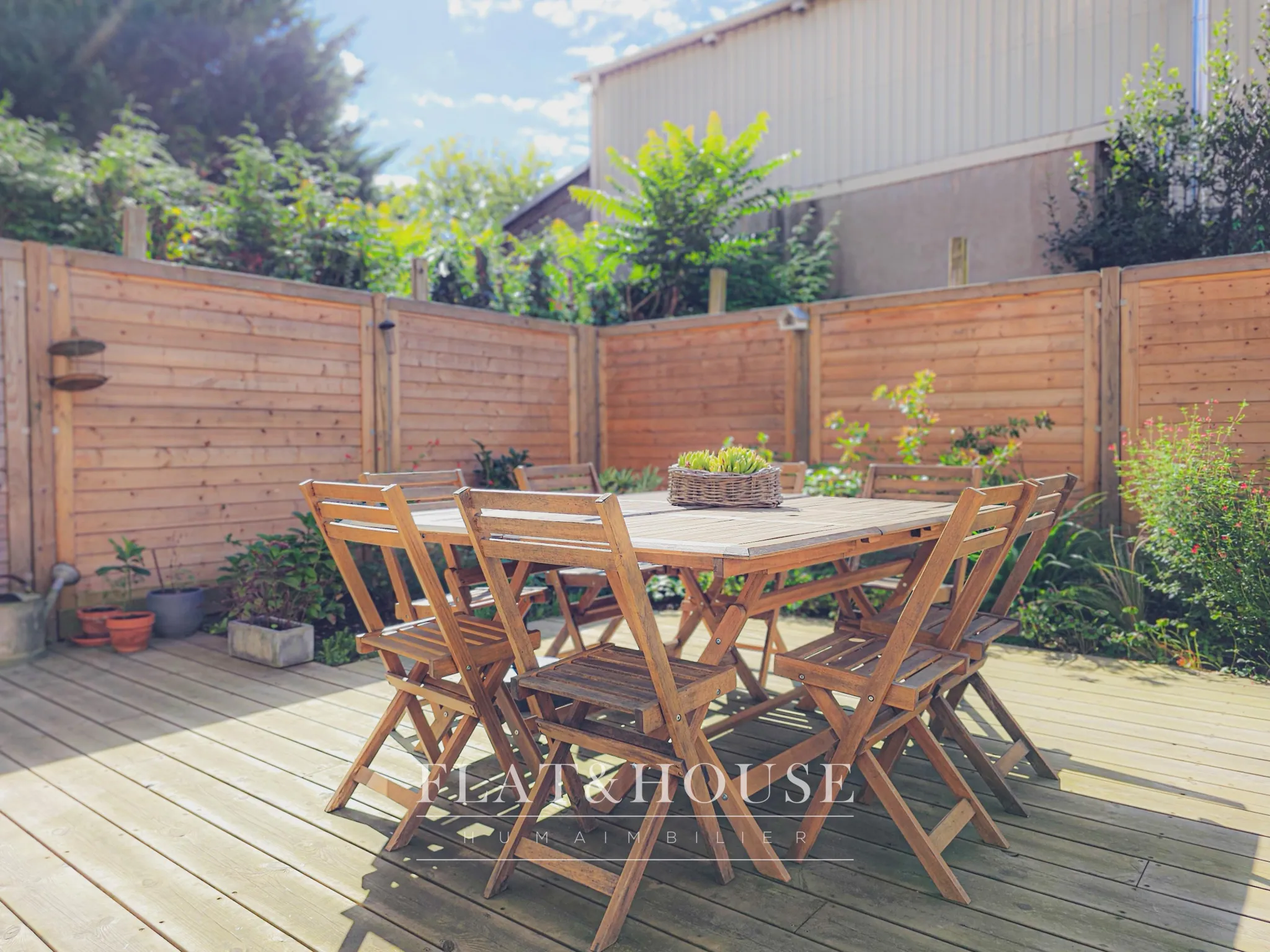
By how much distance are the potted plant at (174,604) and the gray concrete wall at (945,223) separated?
788 cm

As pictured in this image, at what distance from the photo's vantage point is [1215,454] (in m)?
4.90

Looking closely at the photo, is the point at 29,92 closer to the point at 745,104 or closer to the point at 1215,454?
the point at 745,104

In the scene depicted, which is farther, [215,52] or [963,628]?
[215,52]

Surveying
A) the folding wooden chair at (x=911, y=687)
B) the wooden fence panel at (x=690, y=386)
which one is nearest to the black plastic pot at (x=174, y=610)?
the wooden fence panel at (x=690, y=386)

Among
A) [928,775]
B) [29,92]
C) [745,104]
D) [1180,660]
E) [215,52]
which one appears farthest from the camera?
[215,52]

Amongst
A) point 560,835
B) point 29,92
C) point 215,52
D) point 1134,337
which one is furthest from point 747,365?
point 215,52

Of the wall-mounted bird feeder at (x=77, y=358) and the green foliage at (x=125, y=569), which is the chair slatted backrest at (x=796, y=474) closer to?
the green foliage at (x=125, y=569)

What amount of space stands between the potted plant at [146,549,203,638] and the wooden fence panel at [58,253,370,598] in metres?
0.09

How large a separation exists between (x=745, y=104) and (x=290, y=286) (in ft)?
24.0

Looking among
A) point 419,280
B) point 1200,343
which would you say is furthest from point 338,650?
point 1200,343

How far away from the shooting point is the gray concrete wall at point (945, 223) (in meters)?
8.85

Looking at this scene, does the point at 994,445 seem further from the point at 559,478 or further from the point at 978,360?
the point at 559,478

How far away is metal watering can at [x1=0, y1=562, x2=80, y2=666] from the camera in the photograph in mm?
4629

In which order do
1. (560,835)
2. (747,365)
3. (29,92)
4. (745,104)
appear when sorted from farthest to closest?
(29,92), (745,104), (747,365), (560,835)
